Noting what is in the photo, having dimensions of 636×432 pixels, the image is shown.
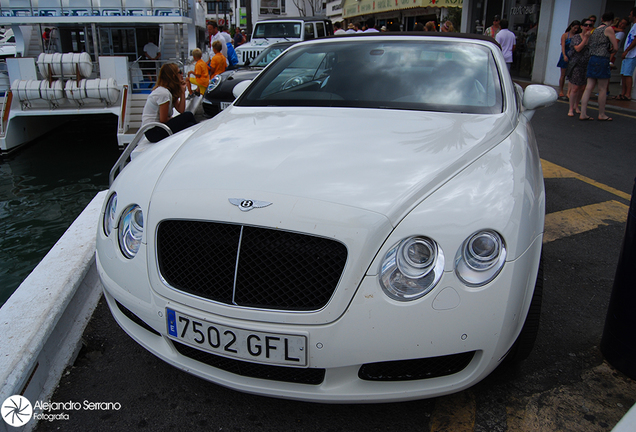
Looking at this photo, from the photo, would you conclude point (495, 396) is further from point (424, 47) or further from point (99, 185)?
point (99, 185)

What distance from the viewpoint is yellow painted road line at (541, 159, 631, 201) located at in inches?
198

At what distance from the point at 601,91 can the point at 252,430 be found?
893 centimetres

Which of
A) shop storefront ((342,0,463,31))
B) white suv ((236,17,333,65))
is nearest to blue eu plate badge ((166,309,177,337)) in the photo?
white suv ((236,17,333,65))

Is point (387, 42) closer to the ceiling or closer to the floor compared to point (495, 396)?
closer to the ceiling

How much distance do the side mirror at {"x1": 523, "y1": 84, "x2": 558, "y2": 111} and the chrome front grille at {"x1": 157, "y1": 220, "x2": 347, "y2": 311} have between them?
2162mm

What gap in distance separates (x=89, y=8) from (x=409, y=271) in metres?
17.9

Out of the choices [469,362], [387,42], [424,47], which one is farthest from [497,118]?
[469,362]

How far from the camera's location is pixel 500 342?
1.77m

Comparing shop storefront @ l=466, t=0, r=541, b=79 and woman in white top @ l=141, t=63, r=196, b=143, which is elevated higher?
shop storefront @ l=466, t=0, r=541, b=79

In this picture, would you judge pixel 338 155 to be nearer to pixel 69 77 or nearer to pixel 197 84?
pixel 197 84

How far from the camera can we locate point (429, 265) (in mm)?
1753

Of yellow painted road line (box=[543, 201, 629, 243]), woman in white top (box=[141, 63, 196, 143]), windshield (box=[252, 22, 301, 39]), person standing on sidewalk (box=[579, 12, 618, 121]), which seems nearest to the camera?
yellow painted road line (box=[543, 201, 629, 243])

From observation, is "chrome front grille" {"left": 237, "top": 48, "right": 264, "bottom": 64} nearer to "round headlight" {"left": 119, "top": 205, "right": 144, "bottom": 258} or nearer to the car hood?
Answer: the car hood

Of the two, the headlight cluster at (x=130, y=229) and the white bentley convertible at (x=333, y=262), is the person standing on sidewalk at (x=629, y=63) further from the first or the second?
the headlight cluster at (x=130, y=229)
